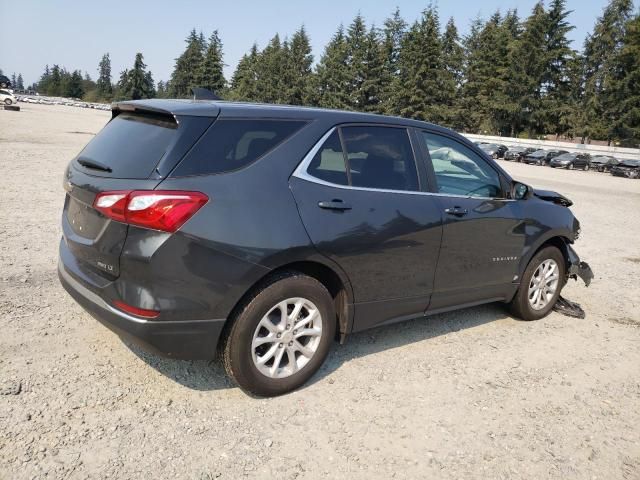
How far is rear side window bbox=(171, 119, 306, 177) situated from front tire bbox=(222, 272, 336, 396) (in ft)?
2.49

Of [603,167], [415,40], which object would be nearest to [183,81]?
[415,40]

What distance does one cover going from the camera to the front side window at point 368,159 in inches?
139

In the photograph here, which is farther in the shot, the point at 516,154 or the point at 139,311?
the point at 516,154

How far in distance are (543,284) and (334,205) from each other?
295 centimetres

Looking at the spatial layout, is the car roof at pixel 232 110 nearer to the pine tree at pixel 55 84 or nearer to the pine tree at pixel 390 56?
the pine tree at pixel 390 56

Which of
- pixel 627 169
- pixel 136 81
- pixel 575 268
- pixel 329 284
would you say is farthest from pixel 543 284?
pixel 136 81

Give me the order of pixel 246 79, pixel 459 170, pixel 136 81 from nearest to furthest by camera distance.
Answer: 1. pixel 459 170
2. pixel 246 79
3. pixel 136 81

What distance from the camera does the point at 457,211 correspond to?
4215 mm

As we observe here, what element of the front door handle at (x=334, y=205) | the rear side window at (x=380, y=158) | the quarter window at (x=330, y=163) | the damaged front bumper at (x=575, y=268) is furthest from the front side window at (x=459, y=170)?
the damaged front bumper at (x=575, y=268)

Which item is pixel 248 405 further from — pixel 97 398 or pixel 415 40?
pixel 415 40

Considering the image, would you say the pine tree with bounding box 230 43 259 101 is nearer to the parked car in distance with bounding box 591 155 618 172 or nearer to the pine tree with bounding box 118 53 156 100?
the pine tree with bounding box 118 53 156 100

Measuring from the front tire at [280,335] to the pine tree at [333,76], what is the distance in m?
76.9

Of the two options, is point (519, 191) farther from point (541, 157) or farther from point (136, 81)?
point (136, 81)

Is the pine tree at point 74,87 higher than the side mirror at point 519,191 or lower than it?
higher
